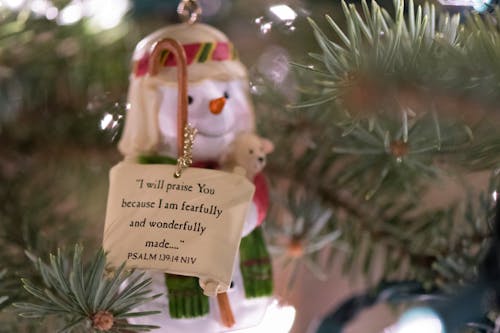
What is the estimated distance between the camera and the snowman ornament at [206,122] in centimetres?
39

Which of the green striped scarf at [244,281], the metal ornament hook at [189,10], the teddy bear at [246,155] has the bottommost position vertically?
the green striped scarf at [244,281]

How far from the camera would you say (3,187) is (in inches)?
20.3

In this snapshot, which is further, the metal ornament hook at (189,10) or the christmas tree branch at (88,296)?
the metal ornament hook at (189,10)

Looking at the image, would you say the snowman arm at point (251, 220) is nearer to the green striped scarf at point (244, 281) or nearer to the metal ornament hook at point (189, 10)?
A: the green striped scarf at point (244, 281)

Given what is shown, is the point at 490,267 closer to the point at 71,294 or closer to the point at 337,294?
the point at 71,294

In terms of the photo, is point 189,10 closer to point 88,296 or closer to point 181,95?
point 181,95

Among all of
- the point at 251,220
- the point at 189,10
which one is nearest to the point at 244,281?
the point at 251,220

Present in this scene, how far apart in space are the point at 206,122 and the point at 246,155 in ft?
0.10

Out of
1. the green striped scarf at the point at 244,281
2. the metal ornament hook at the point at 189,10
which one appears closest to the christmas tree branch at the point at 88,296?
the green striped scarf at the point at 244,281

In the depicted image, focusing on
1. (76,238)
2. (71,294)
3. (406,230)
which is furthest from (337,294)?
(71,294)

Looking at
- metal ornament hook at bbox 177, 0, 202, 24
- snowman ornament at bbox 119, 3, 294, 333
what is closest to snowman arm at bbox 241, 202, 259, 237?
snowman ornament at bbox 119, 3, 294, 333

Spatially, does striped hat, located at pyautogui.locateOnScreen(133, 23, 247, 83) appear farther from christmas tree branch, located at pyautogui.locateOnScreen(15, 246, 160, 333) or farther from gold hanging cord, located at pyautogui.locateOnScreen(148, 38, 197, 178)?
christmas tree branch, located at pyautogui.locateOnScreen(15, 246, 160, 333)

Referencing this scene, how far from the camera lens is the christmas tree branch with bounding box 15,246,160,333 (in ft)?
1.05

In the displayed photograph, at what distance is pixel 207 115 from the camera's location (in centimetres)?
40
